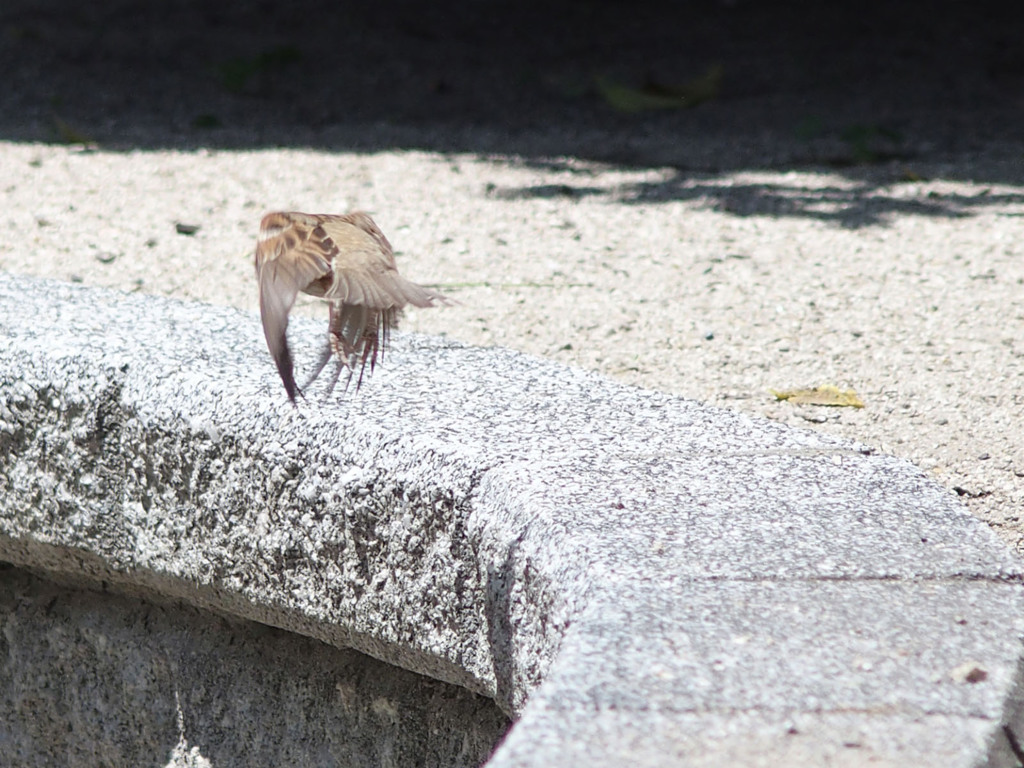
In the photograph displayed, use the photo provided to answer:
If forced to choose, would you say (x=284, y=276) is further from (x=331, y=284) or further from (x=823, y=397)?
(x=823, y=397)

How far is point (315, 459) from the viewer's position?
2.01 metres

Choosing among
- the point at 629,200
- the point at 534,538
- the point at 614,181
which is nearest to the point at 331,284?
the point at 534,538

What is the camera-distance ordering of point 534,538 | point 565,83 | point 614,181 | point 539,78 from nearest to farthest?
point 534,538 → point 614,181 → point 565,83 → point 539,78

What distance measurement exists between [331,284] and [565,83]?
5237mm

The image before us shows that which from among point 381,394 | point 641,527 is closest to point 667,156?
point 381,394

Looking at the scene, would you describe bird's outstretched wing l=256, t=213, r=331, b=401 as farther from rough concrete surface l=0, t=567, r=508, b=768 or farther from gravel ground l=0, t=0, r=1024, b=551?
gravel ground l=0, t=0, r=1024, b=551

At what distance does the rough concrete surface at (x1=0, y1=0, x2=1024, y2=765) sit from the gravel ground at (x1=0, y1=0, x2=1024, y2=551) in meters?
0.02

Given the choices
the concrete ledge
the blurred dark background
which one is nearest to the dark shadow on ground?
the blurred dark background

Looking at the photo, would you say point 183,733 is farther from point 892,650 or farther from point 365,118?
point 365,118

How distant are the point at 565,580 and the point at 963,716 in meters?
0.51

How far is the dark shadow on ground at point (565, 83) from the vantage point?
567 cm

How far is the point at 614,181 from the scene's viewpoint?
5.07 m

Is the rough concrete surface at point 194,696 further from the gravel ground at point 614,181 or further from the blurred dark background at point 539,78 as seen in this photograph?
the blurred dark background at point 539,78

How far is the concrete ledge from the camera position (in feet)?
4.43
